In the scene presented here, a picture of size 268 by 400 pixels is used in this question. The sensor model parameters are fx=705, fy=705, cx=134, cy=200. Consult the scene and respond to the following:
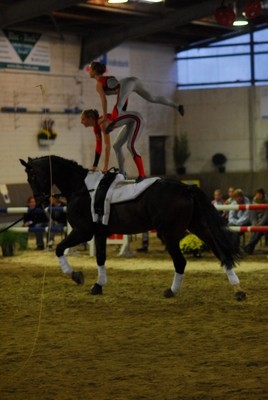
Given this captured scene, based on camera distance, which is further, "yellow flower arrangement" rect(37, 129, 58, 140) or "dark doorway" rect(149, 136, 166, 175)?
"dark doorway" rect(149, 136, 166, 175)

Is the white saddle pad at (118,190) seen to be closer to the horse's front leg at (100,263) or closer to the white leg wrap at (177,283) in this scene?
the horse's front leg at (100,263)

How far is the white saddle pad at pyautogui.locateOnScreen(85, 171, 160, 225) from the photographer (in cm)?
779

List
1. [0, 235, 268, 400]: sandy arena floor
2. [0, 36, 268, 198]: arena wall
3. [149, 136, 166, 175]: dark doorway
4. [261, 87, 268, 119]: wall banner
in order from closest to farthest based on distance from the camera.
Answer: [0, 235, 268, 400]: sandy arena floor < [0, 36, 268, 198]: arena wall < [261, 87, 268, 119]: wall banner < [149, 136, 166, 175]: dark doorway

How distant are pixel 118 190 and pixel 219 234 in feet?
4.14

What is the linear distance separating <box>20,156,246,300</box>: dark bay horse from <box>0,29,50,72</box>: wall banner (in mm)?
11586

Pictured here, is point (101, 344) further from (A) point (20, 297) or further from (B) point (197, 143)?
(B) point (197, 143)

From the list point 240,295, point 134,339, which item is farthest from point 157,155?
point 134,339

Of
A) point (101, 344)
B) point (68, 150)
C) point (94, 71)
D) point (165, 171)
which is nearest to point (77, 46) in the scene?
point (68, 150)

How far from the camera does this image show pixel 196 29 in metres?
23.5

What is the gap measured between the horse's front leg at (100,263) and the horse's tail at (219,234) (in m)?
1.20

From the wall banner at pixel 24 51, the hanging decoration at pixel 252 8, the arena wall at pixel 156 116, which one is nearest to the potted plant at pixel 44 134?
the arena wall at pixel 156 116

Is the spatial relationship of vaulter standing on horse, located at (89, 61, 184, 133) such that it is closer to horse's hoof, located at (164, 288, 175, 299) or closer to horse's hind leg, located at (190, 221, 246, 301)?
horse's hind leg, located at (190, 221, 246, 301)

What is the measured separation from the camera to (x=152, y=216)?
302 inches

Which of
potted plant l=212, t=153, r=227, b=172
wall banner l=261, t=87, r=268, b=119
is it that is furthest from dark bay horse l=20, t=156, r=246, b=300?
wall banner l=261, t=87, r=268, b=119
